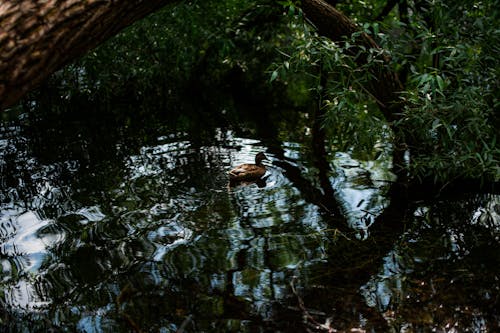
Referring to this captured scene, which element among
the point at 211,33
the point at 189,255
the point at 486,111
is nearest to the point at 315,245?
the point at 189,255

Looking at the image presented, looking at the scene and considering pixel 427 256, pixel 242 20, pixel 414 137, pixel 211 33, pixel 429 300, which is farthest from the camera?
pixel 211 33

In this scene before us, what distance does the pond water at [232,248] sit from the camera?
3.74m

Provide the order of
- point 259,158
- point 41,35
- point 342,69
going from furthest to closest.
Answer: point 259,158
point 342,69
point 41,35

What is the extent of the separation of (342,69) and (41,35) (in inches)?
116

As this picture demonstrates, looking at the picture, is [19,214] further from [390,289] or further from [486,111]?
[486,111]

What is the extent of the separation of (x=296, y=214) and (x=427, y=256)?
1.38m

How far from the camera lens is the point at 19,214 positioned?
554cm

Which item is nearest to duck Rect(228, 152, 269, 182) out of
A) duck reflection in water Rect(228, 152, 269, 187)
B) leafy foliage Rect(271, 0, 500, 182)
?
duck reflection in water Rect(228, 152, 269, 187)

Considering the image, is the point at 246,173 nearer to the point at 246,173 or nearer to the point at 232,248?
the point at 246,173

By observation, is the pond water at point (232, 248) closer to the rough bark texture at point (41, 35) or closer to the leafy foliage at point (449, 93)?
the leafy foliage at point (449, 93)

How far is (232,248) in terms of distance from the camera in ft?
15.6

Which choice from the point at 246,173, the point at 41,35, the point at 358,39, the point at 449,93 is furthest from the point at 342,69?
the point at 41,35

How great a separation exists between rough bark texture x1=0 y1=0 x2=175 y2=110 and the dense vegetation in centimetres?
197

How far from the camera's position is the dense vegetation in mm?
4707
